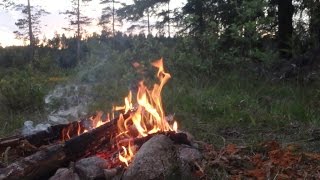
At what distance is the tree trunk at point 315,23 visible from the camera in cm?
1164

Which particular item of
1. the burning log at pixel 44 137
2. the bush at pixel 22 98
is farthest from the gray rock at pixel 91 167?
the bush at pixel 22 98

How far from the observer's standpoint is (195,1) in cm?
1496

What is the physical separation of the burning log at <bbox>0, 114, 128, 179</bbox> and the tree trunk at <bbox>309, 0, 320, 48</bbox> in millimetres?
8019

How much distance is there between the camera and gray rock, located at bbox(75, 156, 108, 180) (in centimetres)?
447

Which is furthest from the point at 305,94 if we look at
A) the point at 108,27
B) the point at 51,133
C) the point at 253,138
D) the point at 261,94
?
the point at 108,27

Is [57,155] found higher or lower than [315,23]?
lower

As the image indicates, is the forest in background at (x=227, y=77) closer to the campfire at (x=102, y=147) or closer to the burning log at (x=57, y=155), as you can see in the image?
the campfire at (x=102, y=147)

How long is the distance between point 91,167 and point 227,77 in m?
6.54

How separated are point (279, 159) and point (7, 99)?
709 cm

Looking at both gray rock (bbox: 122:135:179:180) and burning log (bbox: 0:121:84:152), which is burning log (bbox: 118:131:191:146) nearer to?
gray rock (bbox: 122:135:179:180)

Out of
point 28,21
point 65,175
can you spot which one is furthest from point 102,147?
point 28,21

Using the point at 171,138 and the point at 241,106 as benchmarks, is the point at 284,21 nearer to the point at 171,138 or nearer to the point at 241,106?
the point at 241,106

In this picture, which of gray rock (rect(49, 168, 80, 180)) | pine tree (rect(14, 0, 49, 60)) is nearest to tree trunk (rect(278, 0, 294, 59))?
gray rock (rect(49, 168, 80, 180))

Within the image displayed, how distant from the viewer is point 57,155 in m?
4.72
